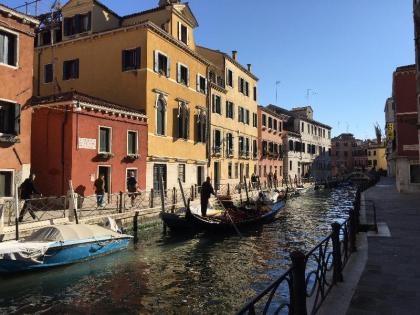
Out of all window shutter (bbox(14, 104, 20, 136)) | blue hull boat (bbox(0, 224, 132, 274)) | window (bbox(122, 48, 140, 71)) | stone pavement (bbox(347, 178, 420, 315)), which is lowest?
blue hull boat (bbox(0, 224, 132, 274))

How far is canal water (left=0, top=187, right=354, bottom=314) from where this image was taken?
800 cm

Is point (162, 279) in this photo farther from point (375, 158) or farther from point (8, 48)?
point (375, 158)

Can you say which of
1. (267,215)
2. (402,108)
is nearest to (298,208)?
(267,215)

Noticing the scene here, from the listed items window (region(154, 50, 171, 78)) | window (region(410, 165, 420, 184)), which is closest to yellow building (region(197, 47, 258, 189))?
window (region(154, 50, 171, 78))

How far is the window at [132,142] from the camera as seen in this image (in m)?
20.9

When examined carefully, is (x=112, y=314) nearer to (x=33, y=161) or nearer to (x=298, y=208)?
(x=33, y=161)

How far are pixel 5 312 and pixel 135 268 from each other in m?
3.71

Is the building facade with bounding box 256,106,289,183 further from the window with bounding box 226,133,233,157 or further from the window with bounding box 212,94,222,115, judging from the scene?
the window with bounding box 212,94,222,115

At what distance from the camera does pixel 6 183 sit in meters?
15.3

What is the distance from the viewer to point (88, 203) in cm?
1652

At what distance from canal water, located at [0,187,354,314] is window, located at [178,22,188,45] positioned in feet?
49.7

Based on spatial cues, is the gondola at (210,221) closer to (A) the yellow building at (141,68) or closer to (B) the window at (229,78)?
(A) the yellow building at (141,68)

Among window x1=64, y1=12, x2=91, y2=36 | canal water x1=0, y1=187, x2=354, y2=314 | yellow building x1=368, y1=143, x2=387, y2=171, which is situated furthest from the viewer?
yellow building x1=368, y1=143, x2=387, y2=171

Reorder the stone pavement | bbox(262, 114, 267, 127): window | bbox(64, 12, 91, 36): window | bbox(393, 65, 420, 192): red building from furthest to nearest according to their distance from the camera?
bbox(262, 114, 267, 127): window → bbox(393, 65, 420, 192): red building → bbox(64, 12, 91, 36): window → the stone pavement
